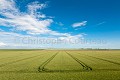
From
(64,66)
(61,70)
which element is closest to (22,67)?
(64,66)

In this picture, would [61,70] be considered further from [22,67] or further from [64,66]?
[22,67]

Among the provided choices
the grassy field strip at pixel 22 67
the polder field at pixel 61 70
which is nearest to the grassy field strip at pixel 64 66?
the polder field at pixel 61 70

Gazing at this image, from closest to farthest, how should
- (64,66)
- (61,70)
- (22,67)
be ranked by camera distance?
(61,70) < (22,67) < (64,66)

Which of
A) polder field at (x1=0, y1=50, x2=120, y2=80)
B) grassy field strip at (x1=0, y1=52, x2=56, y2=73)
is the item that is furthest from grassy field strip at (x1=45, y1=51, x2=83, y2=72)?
grassy field strip at (x1=0, y1=52, x2=56, y2=73)

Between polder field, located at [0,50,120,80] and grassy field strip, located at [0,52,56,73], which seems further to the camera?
grassy field strip, located at [0,52,56,73]

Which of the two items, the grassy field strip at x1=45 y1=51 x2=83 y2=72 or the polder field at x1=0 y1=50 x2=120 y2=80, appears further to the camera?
the grassy field strip at x1=45 y1=51 x2=83 y2=72

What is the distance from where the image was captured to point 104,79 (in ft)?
46.1

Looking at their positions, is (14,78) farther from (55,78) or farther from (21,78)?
(55,78)

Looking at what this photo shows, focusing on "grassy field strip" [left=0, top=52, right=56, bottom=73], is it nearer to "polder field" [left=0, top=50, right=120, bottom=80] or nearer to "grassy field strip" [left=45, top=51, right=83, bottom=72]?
"polder field" [left=0, top=50, right=120, bottom=80]

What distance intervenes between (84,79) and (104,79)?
185 cm

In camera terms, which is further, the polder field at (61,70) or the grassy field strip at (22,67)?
the grassy field strip at (22,67)

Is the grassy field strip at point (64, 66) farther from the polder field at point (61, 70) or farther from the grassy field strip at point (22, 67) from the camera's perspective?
the grassy field strip at point (22, 67)

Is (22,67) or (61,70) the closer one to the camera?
(61,70)

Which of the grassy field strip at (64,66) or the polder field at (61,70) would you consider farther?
the grassy field strip at (64,66)
